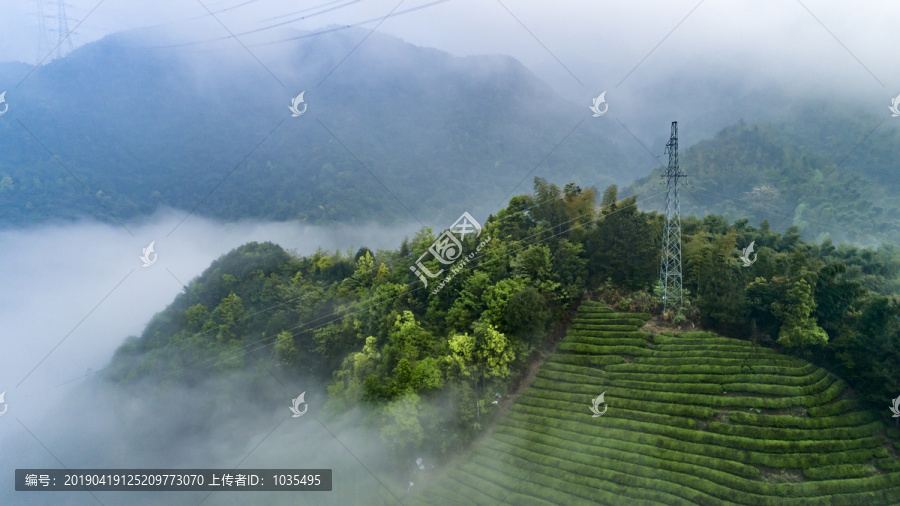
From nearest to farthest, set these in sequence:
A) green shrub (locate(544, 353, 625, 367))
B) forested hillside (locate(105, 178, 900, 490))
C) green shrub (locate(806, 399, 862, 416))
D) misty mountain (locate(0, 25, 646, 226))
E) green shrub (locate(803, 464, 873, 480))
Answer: green shrub (locate(803, 464, 873, 480)) < green shrub (locate(806, 399, 862, 416)) < forested hillside (locate(105, 178, 900, 490)) < green shrub (locate(544, 353, 625, 367)) < misty mountain (locate(0, 25, 646, 226))

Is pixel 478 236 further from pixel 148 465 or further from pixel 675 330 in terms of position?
pixel 148 465

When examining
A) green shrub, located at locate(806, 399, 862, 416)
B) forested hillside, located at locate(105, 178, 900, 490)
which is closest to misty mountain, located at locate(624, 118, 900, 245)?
forested hillside, located at locate(105, 178, 900, 490)

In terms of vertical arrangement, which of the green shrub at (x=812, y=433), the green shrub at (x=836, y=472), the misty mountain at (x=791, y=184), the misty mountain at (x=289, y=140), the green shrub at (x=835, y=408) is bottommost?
the green shrub at (x=836, y=472)

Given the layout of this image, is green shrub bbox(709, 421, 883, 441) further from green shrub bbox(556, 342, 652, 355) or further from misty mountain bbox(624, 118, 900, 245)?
misty mountain bbox(624, 118, 900, 245)

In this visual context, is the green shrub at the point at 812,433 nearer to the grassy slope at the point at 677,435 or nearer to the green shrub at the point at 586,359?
the grassy slope at the point at 677,435

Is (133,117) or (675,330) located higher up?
(133,117)

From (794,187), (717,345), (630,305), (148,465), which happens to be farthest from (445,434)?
(794,187)

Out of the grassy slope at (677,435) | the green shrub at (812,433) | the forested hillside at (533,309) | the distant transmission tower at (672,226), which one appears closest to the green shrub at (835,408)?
the grassy slope at (677,435)
